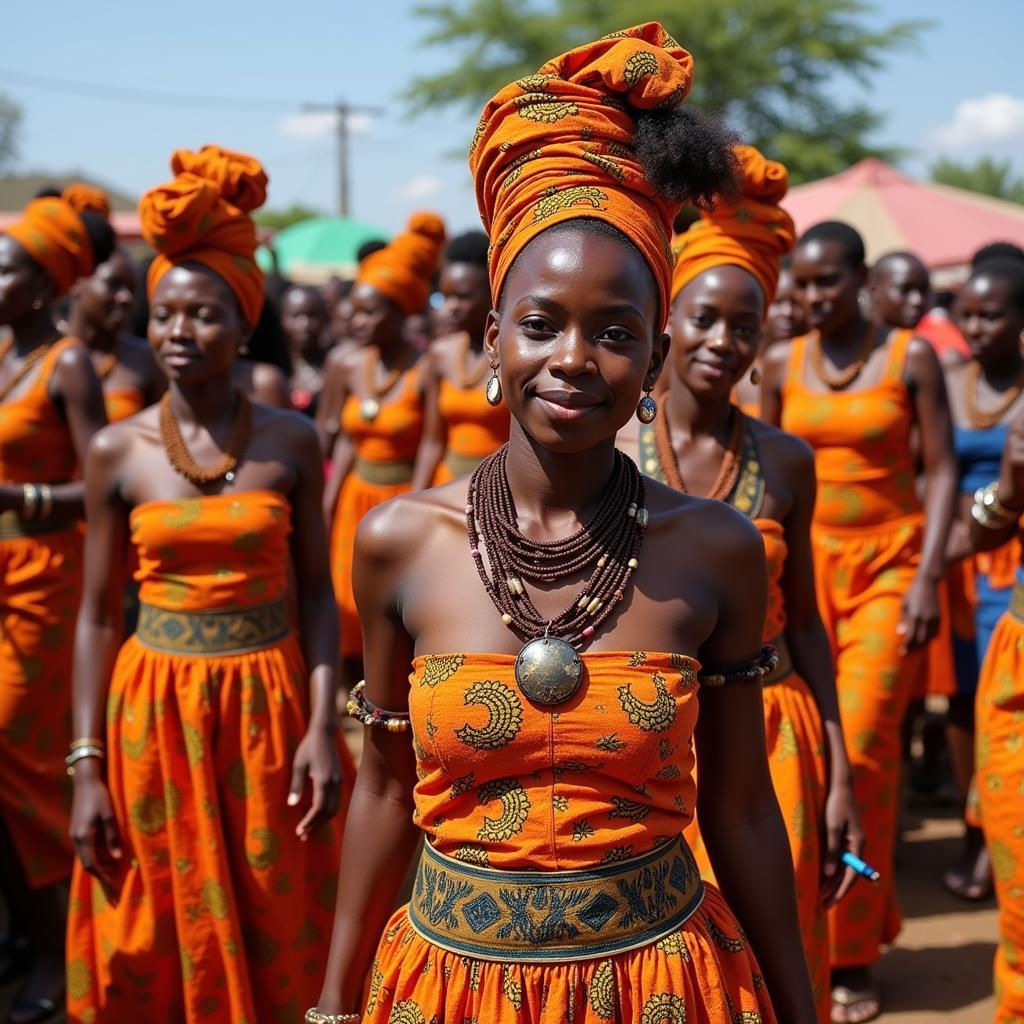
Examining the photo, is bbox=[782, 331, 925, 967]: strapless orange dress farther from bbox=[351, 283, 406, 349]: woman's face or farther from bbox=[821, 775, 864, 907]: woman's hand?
bbox=[351, 283, 406, 349]: woman's face

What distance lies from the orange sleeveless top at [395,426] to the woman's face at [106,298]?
1.55 m

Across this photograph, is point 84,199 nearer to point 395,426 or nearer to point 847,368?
point 395,426

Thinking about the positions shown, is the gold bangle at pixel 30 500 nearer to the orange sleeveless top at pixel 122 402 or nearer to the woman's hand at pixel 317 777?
the woman's hand at pixel 317 777

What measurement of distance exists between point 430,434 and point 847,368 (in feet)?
8.18

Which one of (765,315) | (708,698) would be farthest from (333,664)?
(708,698)

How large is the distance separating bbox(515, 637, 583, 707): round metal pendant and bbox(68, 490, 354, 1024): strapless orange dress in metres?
1.96

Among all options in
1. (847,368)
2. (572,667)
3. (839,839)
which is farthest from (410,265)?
(572,667)

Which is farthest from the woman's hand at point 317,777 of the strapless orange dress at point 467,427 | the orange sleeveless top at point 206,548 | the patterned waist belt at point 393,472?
the patterned waist belt at point 393,472

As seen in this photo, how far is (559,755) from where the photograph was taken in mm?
2014

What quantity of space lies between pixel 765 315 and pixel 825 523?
2112 millimetres

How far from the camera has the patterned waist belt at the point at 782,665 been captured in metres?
3.54

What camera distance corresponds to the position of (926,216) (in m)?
15.3

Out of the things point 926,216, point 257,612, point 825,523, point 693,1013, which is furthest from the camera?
point 926,216

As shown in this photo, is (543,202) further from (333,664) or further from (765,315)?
(333,664)
